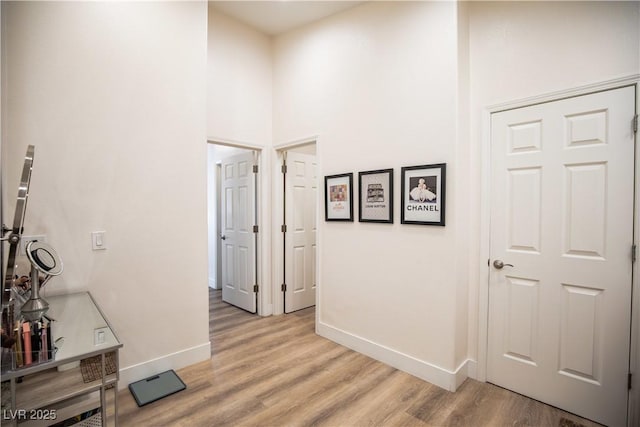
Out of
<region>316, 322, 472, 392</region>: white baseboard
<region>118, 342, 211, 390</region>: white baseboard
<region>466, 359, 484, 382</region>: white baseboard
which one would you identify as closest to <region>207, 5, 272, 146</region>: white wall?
<region>118, 342, 211, 390</region>: white baseboard

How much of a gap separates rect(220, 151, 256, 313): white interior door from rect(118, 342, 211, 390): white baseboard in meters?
1.17

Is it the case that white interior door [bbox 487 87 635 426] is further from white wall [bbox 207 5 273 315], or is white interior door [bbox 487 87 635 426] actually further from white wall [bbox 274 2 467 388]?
white wall [bbox 207 5 273 315]

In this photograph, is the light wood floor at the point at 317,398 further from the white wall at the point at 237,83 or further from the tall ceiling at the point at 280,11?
the tall ceiling at the point at 280,11

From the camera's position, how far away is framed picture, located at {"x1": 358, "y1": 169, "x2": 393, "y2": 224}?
8.66 ft

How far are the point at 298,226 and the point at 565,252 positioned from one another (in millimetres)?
2667

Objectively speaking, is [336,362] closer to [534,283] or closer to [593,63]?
[534,283]

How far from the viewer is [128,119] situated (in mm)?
2285

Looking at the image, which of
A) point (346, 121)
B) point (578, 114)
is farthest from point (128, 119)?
point (578, 114)

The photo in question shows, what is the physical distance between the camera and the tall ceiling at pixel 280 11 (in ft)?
9.80

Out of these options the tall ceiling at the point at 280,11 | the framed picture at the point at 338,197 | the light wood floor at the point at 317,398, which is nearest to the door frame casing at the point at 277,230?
the framed picture at the point at 338,197

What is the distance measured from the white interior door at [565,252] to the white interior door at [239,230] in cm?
260

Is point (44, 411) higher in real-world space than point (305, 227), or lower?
lower

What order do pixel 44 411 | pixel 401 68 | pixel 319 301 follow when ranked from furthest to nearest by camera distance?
pixel 319 301 → pixel 401 68 → pixel 44 411

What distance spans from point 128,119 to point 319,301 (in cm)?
236
